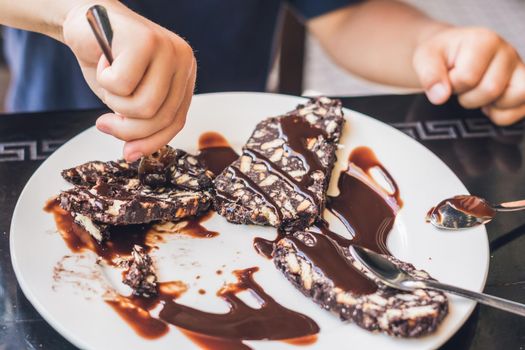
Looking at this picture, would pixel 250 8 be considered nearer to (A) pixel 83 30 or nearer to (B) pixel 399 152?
(B) pixel 399 152

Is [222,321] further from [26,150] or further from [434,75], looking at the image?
[434,75]

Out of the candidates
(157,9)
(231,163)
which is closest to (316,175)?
(231,163)

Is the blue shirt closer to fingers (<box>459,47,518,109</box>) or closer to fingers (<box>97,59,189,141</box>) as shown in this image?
fingers (<box>459,47,518,109</box>)

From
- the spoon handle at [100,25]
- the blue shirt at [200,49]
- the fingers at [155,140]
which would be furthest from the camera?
the blue shirt at [200,49]

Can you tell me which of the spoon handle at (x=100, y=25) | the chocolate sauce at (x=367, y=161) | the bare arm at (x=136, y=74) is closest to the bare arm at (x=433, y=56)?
the chocolate sauce at (x=367, y=161)

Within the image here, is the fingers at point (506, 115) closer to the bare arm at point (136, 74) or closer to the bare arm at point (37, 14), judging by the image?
the bare arm at point (136, 74)
